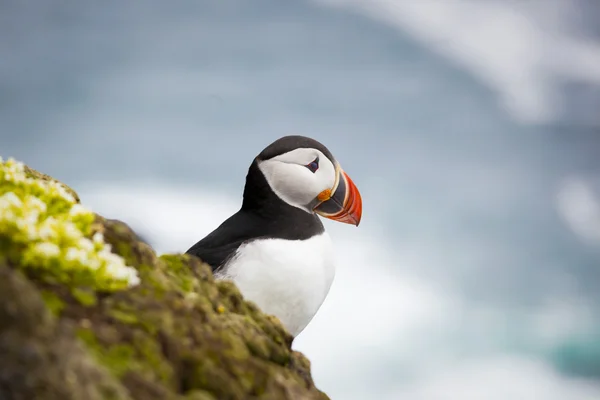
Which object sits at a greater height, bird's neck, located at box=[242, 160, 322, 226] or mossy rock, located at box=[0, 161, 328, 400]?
bird's neck, located at box=[242, 160, 322, 226]

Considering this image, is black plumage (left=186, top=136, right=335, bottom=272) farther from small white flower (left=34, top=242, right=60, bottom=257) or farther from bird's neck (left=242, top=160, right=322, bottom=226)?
small white flower (left=34, top=242, right=60, bottom=257)

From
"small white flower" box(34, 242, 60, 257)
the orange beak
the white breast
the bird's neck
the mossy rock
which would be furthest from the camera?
the orange beak

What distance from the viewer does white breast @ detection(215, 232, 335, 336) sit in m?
6.80

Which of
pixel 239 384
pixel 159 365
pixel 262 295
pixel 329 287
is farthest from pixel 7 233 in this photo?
pixel 329 287

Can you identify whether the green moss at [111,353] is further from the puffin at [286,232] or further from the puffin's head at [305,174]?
the puffin's head at [305,174]

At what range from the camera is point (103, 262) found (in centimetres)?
376

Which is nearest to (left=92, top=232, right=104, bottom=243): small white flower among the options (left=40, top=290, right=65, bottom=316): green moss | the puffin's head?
(left=40, top=290, right=65, bottom=316): green moss

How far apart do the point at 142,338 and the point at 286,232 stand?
3.83 meters

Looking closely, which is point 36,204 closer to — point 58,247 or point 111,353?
point 58,247

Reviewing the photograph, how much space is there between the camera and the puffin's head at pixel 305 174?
A: 24.1ft

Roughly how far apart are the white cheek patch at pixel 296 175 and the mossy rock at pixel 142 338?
8.25ft

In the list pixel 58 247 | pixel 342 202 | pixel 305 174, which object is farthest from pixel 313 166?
pixel 58 247

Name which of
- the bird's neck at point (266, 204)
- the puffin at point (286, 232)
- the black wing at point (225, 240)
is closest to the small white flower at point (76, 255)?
the puffin at point (286, 232)

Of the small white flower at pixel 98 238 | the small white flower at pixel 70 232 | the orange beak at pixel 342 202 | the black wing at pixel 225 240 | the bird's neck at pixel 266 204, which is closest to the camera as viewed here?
the small white flower at pixel 70 232
